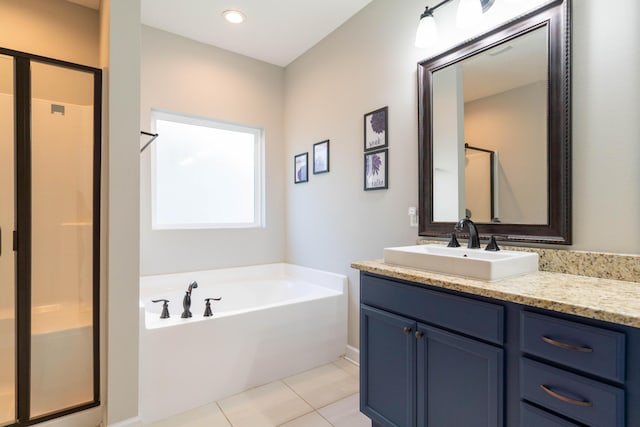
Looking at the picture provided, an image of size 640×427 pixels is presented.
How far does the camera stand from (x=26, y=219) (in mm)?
1738

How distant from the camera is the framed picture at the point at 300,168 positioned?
3199mm

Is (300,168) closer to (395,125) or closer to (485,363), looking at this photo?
(395,125)

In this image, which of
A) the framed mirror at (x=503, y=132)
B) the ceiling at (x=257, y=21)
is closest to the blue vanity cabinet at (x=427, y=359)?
the framed mirror at (x=503, y=132)

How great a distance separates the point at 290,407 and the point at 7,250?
1.82m

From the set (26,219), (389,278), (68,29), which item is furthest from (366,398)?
(68,29)

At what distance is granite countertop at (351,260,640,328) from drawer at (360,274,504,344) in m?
0.06

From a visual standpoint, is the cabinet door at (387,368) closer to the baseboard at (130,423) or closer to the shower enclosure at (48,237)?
the baseboard at (130,423)

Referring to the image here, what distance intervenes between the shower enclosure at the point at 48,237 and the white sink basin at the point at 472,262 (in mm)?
1772

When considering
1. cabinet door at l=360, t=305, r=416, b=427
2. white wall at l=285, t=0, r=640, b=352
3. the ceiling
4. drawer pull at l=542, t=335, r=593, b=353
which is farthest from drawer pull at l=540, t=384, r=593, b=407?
the ceiling

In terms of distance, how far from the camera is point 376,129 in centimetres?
244

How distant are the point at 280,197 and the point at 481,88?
2.24 metres

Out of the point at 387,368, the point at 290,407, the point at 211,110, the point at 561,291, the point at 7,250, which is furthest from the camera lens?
the point at 211,110

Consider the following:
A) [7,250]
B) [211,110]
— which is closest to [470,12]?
[211,110]

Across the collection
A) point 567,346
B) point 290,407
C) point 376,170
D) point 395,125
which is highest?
point 395,125
